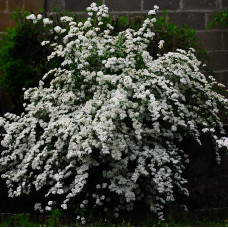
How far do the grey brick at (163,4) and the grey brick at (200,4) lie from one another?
10cm

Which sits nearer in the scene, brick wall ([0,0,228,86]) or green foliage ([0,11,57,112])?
green foliage ([0,11,57,112])

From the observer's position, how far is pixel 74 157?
13.0 ft

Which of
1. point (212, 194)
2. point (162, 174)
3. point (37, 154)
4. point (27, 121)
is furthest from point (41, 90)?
point (212, 194)

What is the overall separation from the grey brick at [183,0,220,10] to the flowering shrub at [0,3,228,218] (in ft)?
5.99

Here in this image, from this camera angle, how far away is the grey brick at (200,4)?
612cm

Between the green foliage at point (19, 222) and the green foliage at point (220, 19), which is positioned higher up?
the green foliage at point (220, 19)

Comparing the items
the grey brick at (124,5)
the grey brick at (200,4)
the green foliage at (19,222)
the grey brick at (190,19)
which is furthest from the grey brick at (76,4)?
the green foliage at (19,222)

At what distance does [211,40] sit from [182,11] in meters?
0.47

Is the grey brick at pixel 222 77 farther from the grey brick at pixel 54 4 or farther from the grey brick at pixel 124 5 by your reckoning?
the grey brick at pixel 54 4

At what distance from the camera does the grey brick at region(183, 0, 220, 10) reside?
6.12 m

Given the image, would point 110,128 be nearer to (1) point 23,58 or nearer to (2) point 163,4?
(1) point 23,58

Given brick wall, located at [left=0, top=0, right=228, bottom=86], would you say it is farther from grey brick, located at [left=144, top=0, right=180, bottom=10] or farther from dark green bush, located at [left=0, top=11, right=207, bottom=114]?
dark green bush, located at [left=0, top=11, right=207, bottom=114]

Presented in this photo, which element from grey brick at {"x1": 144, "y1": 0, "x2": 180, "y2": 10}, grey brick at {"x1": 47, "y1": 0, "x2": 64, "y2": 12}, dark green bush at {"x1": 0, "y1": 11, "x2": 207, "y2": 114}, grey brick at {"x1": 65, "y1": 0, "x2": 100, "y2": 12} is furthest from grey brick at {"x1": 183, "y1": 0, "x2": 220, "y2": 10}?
grey brick at {"x1": 47, "y1": 0, "x2": 64, "y2": 12}

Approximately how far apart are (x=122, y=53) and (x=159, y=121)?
62cm
